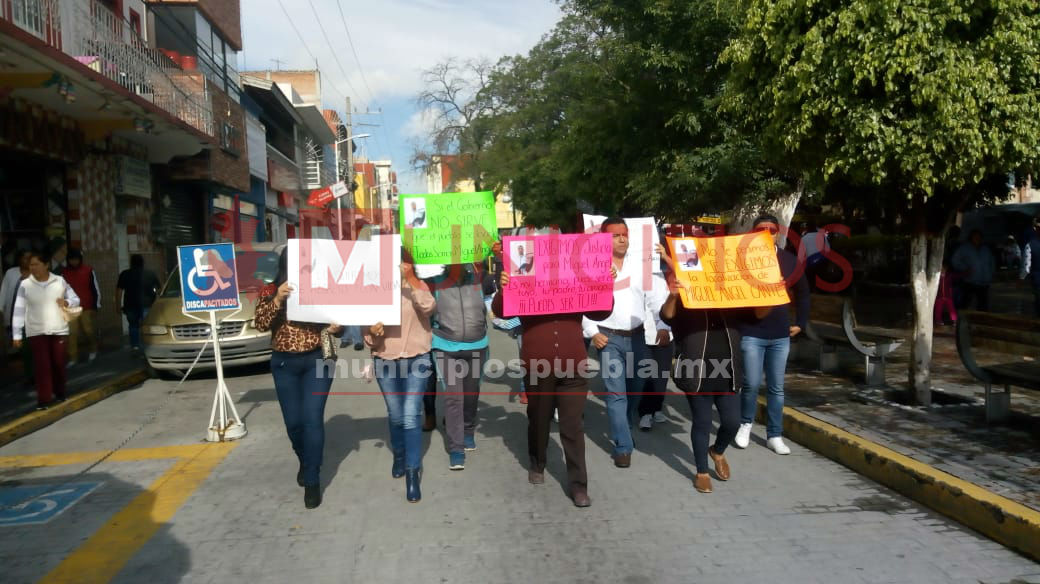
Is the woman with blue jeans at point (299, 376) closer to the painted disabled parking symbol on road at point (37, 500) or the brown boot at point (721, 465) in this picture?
the painted disabled parking symbol on road at point (37, 500)

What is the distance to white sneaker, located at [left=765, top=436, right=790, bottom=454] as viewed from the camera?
253 inches

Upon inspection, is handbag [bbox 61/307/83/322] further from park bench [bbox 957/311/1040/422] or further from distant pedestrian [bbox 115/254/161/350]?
park bench [bbox 957/311/1040/422]

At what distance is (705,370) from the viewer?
550cm

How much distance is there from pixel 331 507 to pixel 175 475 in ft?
5.71

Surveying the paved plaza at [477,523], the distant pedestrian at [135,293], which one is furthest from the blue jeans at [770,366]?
the distant pedestrian at [135,293]

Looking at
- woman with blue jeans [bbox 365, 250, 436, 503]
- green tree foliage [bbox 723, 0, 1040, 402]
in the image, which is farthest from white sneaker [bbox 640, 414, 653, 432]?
green tree foliage [bbox 723, 0, 1040, 402]

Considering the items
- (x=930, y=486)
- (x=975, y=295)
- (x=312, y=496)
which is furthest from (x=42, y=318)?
(x=975, y=295)

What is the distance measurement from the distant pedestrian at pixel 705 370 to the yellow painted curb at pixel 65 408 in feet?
21.6

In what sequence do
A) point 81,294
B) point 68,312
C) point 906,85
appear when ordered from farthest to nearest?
point 81,294 < point 68,312 < point 906,85

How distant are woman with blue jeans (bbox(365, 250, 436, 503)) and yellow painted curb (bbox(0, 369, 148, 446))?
4.63 metres

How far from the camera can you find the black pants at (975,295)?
43.6ft

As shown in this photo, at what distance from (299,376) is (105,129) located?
1100 centimetres

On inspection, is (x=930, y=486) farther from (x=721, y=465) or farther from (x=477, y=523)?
(x=477, y=523)

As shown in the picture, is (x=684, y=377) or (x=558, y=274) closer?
(x=558, y=274)
